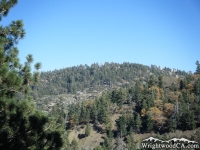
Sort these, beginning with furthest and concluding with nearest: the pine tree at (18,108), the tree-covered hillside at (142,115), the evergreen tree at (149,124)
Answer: the evergreen tree at (149,124)
the tree-covered hillside at (142,115)
the pine tree at (18,108)

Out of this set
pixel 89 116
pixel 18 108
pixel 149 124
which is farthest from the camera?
pixel 89 116

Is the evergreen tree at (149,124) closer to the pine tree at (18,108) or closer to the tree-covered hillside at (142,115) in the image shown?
the tree-covered hillside at (142,115)

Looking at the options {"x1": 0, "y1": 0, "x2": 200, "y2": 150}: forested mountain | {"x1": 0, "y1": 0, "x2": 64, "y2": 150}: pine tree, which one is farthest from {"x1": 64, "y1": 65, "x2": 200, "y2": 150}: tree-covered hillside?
{"x1": 0, "y1": 0, "x2": 64, "y2": 150}: pine tree

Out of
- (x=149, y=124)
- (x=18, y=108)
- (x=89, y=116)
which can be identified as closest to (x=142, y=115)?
(x=149, y=124)

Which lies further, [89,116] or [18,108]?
[89,116]

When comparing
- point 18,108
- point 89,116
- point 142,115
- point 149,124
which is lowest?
point 149,124

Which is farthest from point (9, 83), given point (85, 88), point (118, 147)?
point (85, 88)

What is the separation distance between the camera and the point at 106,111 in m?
77.4

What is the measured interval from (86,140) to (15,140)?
2802 inches

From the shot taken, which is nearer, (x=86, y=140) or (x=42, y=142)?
(x=42, y=142)

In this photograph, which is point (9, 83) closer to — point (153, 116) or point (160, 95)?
point (153, 116)

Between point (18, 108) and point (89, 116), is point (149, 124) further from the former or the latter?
point (18, 108)

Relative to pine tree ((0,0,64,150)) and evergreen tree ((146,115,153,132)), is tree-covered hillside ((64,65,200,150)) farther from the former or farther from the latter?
pine tree ((0,0,64,150))

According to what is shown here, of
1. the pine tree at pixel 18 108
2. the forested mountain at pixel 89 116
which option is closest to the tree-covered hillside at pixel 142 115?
the forested mountain at pixel 89 116
